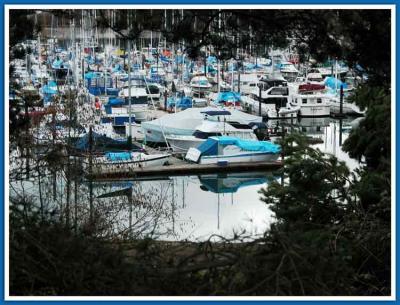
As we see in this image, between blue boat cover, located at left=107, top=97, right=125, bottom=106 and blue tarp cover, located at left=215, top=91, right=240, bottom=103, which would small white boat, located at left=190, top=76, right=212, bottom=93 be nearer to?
blue tarp cover, located at left=215, top=91, right=240, bottom=103

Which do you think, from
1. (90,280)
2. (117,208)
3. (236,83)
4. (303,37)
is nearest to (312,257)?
(90,280)

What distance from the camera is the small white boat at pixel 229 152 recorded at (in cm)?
2780

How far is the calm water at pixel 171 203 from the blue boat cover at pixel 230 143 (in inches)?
42.8

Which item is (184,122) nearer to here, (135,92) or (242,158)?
(242,158)

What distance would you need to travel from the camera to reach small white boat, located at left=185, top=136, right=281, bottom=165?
2780cm

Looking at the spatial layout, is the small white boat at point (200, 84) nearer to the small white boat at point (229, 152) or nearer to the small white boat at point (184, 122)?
the small white boat at point (184, 122)

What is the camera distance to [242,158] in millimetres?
28094

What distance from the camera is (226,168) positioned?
27578 mm

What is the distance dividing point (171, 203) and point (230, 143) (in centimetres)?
1095

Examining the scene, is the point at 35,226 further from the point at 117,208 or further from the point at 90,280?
the point at 117,208

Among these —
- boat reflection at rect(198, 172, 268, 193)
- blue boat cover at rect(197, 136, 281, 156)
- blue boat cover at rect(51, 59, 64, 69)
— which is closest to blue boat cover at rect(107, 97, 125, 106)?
blue boat cover at rect(51, 59, 64, 69)

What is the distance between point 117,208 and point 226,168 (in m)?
13.7

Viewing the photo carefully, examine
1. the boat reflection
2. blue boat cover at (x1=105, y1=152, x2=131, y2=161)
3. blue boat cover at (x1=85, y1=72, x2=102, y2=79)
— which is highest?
blue boat cover at (x1=85, y1=72, x2=102, y2=79)

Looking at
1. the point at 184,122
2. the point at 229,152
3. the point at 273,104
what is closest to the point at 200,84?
the point at 273,104
